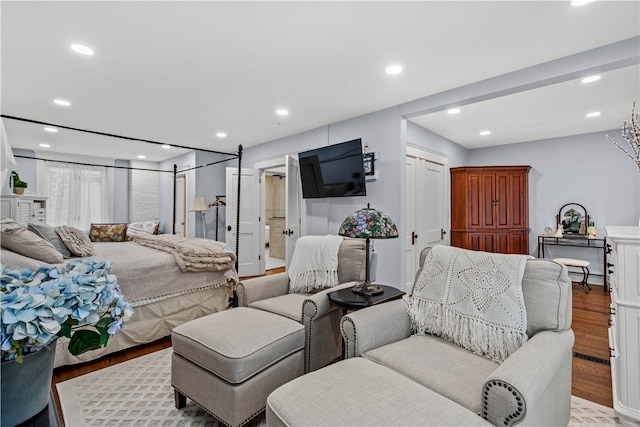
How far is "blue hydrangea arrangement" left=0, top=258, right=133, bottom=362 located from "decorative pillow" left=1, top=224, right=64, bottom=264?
2.13 meters

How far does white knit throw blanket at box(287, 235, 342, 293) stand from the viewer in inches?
103

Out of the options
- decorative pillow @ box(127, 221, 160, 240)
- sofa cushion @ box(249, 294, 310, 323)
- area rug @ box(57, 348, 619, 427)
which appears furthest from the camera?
decorative pillow @ box(127, 221, 160, 240)

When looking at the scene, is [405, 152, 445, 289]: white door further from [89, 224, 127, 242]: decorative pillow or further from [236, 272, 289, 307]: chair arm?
[89, 224, 127, 242]: decorative pillow

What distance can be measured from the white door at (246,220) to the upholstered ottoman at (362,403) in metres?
4.33

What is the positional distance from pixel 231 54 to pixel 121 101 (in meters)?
1.79

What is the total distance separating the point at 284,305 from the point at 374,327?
2.68ft

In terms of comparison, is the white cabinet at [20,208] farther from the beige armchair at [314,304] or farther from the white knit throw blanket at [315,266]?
the white knit throw blanket at [315,266]

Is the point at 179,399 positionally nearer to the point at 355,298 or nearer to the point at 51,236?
the point at 355,298

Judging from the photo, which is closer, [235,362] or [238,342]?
[235,362]

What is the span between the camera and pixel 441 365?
1.44 meters

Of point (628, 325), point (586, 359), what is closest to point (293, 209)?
point (586, 359)

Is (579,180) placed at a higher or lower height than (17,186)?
higher

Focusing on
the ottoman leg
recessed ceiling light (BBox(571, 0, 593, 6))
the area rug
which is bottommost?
the area rug

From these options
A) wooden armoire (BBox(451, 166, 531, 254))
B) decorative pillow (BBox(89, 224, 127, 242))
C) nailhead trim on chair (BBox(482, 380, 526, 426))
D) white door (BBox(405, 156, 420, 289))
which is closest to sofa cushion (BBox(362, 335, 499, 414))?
nailhead trim on chair (BBox(482, 380, 526, 426))
